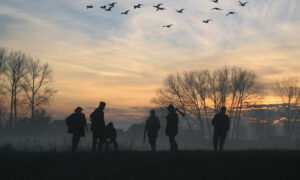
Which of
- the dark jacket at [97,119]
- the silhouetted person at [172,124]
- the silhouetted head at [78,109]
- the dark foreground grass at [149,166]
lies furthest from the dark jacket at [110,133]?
the dark foreground grass at [149,166]

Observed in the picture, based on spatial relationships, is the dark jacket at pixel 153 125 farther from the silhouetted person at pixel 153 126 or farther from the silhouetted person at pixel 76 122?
the silhouetted person at pixel 76 122

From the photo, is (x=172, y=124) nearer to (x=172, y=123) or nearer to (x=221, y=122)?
(x=172, y=123)

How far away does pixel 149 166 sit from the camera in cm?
1038

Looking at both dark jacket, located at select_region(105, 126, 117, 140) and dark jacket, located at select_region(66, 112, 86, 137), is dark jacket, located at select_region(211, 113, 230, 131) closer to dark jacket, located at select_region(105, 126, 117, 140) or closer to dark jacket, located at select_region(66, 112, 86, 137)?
dark jacket, located at select_region(105, 126, 117, 140)

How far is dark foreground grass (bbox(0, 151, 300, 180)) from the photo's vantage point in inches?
368

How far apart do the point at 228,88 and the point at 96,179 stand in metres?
50.0

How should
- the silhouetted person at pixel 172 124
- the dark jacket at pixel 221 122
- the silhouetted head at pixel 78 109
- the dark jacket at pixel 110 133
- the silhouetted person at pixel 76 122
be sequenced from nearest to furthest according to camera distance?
the silhouetted head at pixel 78 109, the silhouetted person at pixel 76 122, the dark jacket at pixel 221 122, the silhouetted person at pixel 172 124, the dark jacket at pixel 110 133

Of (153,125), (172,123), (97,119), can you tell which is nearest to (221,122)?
(172,123)

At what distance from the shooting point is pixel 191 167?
32.9 feet

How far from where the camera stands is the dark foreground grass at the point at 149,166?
9.34 m

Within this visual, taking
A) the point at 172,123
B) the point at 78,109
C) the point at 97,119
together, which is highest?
the point at 78,109

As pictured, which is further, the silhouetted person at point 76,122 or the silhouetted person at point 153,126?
the silhouetted person at point 153,126

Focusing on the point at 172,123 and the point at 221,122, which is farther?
the point at 172,123

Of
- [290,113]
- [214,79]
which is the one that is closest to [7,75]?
[214,79]
